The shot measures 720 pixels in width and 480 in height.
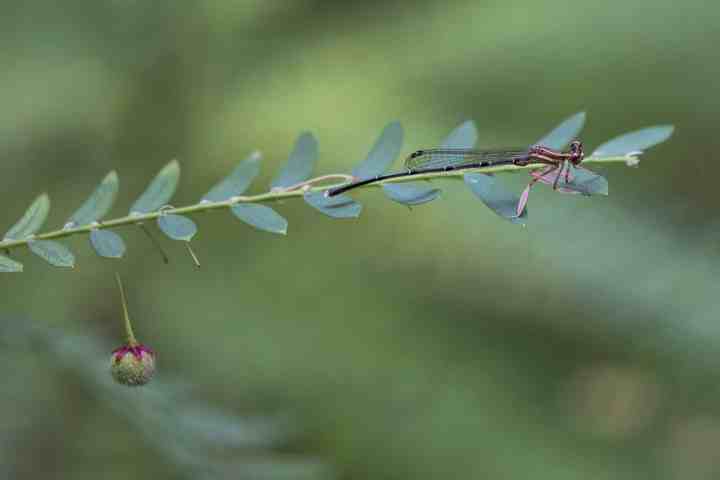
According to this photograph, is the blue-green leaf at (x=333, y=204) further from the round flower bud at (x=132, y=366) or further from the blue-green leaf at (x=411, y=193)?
the round flower bud at (x=132, y=366)

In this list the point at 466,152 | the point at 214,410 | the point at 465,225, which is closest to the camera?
the point at 466,152

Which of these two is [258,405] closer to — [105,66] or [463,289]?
[463,289]

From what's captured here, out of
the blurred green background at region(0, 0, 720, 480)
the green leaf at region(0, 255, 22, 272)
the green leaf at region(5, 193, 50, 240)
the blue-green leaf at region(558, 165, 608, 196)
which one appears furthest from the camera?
the blurred green background at region(0, 0, 720, 480)

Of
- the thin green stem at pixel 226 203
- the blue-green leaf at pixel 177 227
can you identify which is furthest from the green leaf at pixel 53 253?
the blue-green leaf at pixel 177 227

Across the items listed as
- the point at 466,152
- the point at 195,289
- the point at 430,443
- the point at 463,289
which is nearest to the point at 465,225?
the point at 463,289

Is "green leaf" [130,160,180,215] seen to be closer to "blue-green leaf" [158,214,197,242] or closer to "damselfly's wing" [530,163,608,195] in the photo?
"blue-green leaf" [158,214,197,242]

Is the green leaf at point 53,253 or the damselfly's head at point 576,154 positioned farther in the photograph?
the damselfly's head at point 576,154

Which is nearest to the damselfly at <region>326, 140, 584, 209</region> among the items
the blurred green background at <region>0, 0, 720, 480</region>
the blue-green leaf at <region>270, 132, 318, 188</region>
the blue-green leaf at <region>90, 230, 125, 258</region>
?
the blue-green leaf at <region>270, 132, 318, 188</region>
